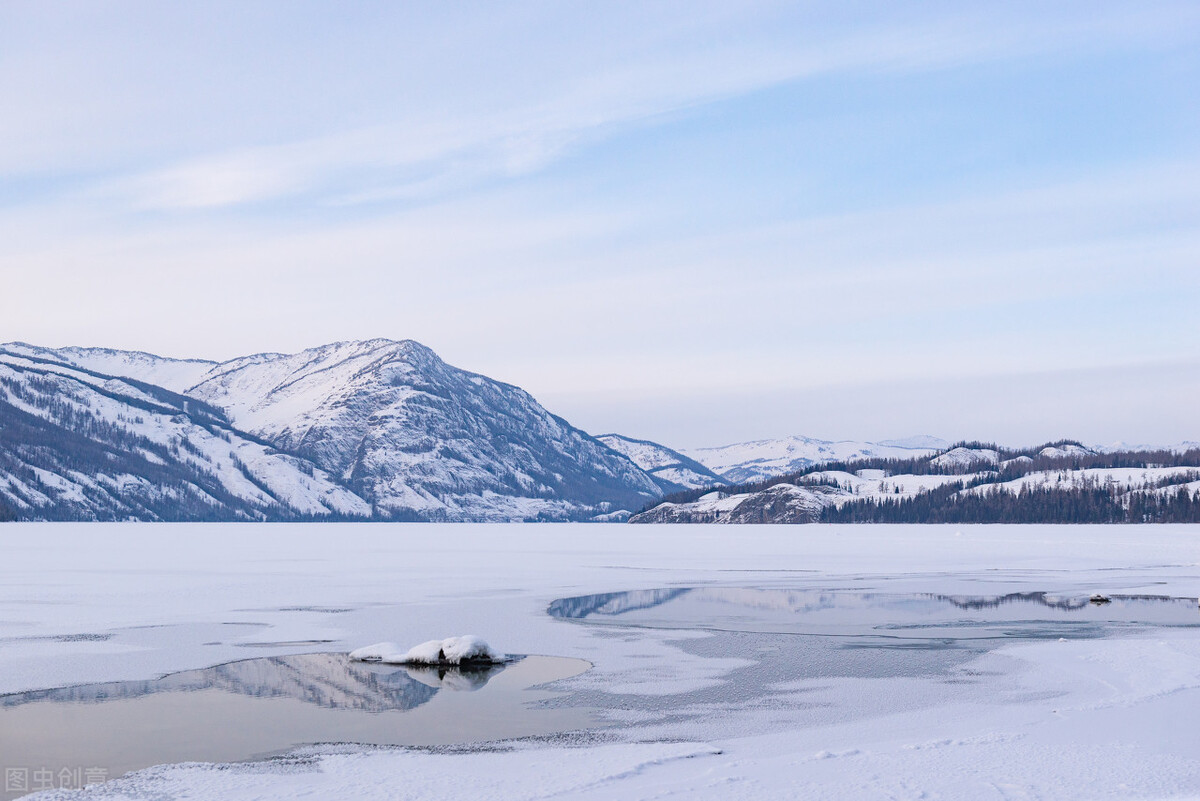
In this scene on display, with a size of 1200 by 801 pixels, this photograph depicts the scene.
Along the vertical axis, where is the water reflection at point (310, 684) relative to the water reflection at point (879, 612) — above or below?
above

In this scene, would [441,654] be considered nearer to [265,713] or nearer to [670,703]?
[265,713]

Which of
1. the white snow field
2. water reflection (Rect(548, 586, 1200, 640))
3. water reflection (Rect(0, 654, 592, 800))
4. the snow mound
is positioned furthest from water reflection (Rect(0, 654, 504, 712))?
water reflection (Rect(548, 586, 1200, 640))

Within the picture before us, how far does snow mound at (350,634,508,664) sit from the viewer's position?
82.4ft

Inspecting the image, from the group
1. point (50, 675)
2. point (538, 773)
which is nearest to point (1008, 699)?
point (538, 773)

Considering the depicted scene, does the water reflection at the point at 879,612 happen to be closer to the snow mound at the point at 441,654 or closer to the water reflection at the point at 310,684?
the snow mound at the point at 441,654

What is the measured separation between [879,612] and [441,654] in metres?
19.4

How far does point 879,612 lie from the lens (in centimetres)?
3812

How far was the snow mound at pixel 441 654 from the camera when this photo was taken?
2511 cm

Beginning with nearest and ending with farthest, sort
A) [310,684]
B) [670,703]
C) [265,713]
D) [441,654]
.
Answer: [265,713] → [670,703] → [310,684] → [441,654]

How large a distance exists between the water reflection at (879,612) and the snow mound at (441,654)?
933 cm

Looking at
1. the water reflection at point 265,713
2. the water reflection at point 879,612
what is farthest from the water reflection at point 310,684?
the water reflection at point 879,612

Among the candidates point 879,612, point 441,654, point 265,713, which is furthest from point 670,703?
point 879,612

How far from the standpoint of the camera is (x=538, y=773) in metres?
14.9

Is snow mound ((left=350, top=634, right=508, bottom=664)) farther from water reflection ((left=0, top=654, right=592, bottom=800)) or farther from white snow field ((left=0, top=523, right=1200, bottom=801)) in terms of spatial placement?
white snow field ((left=0, top=523, right=1200, bottom=801))
